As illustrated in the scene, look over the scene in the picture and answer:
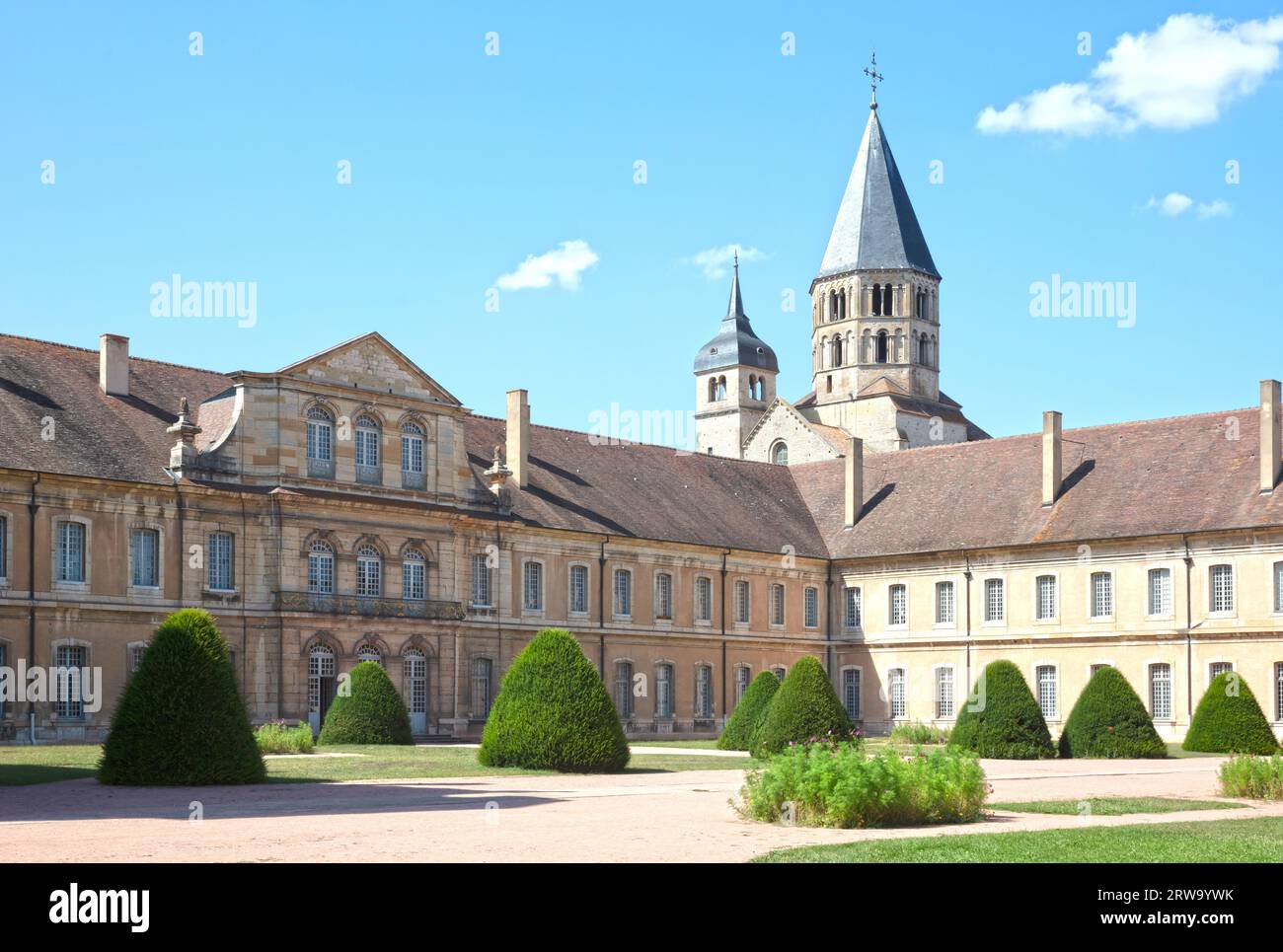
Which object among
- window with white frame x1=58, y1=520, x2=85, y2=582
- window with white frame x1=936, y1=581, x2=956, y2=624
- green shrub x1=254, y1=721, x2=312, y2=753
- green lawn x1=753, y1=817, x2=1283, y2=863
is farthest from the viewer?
window with white frame x1=936, y1=581, x2=956, y2=624

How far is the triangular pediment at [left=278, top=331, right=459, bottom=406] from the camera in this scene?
39.6m

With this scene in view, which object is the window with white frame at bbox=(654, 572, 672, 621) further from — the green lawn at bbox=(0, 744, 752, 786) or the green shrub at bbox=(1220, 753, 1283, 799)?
the green shrub at bbox=(1220, 753, 1283, 799)

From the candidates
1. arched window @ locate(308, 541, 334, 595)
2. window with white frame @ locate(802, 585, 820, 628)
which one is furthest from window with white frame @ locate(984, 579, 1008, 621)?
arched window @ locate(308, 541, 334, 595)

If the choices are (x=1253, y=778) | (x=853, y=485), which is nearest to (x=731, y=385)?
(x=853, y=485)

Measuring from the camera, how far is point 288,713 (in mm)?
38094

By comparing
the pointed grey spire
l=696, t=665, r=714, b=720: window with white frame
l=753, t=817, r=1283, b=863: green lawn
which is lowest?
l=696, t=665, r=714, b=720: window with white frame

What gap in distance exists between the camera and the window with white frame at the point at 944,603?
4956 cm

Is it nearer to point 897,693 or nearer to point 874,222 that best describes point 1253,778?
point 897,693

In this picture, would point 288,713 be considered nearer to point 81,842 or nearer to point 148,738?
point 148,738

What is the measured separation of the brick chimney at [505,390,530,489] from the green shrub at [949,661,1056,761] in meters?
16.9

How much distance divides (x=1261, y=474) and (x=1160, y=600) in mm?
4351

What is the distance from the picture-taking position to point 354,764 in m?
26.6

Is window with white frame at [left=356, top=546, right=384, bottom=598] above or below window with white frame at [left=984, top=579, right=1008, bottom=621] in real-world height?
above

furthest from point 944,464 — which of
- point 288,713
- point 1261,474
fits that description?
point 288,713
